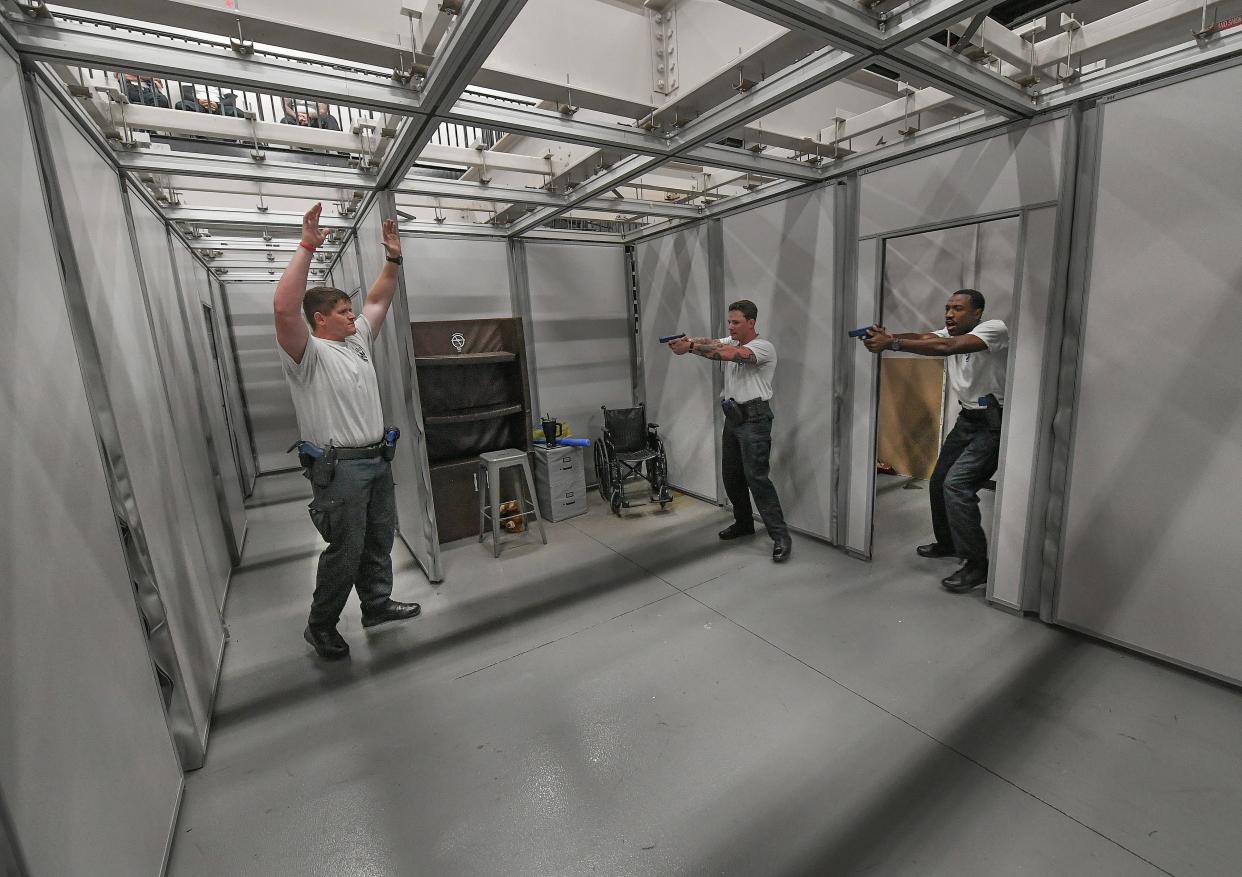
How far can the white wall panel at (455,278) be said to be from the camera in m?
4.05

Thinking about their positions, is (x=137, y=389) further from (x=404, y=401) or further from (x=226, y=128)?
(x=404, y=401)

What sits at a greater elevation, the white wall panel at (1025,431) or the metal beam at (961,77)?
the metal beam at (961,77)

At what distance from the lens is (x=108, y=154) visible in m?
2.08

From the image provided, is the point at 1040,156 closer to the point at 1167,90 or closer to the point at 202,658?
the point at 1167,90

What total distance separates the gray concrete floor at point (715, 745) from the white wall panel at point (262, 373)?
395 cm

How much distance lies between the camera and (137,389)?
196 cm

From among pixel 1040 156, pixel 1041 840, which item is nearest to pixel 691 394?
pixel 1040 156

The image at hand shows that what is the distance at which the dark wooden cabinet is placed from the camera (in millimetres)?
3750

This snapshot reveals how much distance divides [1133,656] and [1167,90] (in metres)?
2.23

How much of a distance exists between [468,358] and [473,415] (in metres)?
0.41

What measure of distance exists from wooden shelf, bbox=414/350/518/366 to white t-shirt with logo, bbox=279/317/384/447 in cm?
104

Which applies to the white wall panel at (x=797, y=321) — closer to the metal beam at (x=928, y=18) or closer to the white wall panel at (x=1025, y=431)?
the white wall panel at (x=1025, y=431)

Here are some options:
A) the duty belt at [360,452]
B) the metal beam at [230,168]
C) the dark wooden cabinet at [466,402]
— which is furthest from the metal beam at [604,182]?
the duty belt at [360,452]

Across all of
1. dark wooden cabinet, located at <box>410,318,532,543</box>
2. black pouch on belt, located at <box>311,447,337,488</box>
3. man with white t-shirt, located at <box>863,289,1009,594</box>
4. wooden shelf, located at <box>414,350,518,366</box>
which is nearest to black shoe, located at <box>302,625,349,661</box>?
black pouch on belt, located at <box>311,447,337,488</box>
